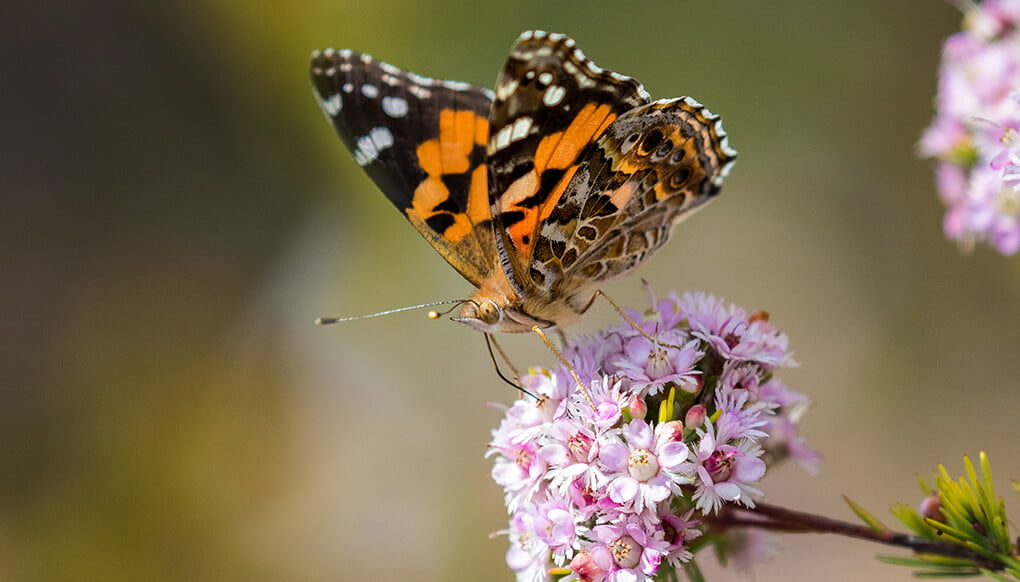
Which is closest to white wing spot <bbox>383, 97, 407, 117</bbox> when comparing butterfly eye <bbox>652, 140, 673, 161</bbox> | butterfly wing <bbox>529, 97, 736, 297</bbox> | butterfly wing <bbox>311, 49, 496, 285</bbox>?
butterfly wing <bbox>311, 49, 496, 285</bbox>

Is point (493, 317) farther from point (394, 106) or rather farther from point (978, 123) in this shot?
point (978, 123)

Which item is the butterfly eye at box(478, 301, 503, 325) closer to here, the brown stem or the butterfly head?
the butterfly head

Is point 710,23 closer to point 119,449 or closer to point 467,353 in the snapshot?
point 467,353

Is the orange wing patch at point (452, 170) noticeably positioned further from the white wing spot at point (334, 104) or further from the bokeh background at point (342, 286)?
the bokeh background at point (342, 286)

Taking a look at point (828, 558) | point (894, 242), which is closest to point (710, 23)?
point (894, 242)

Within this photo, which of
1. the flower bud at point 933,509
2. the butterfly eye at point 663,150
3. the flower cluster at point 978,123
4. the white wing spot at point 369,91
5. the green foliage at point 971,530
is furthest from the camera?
the white wing spot at point 369,91

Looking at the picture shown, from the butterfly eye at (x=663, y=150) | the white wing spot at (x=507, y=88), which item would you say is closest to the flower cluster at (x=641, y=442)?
the butterfly eye at (x=663, y=150)
